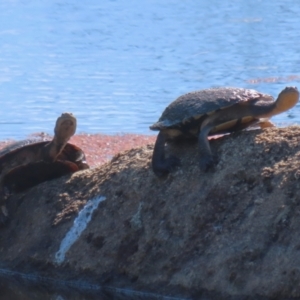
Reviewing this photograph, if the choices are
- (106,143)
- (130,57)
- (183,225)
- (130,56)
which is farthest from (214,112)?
(130,56)

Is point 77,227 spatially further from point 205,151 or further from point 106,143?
point 106,143

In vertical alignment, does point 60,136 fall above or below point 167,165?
above

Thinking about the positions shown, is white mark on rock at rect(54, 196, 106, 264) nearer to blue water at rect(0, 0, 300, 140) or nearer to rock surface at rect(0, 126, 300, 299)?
rock surface at rect(0, 126, 300, 299)

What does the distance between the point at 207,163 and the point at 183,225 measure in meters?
0.51

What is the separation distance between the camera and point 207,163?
24.5 ft

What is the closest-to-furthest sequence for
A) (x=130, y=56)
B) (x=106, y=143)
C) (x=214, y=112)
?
1. (x=214, y=112)
2. (x=106, y=143)
3. (x=130, y=56)

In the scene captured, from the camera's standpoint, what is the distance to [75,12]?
30.5 meters

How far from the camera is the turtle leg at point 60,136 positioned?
28.4ft

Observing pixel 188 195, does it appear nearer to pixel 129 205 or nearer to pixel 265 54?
pixel 129 205

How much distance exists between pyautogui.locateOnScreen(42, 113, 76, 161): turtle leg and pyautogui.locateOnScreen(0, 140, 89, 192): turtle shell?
2.5 inches

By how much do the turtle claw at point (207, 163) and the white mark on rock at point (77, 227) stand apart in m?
1.11

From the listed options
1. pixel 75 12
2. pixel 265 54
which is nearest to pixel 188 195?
pixel 265 54

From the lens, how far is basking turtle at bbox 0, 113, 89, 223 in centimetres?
871

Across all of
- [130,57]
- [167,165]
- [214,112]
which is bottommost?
[167,165]
